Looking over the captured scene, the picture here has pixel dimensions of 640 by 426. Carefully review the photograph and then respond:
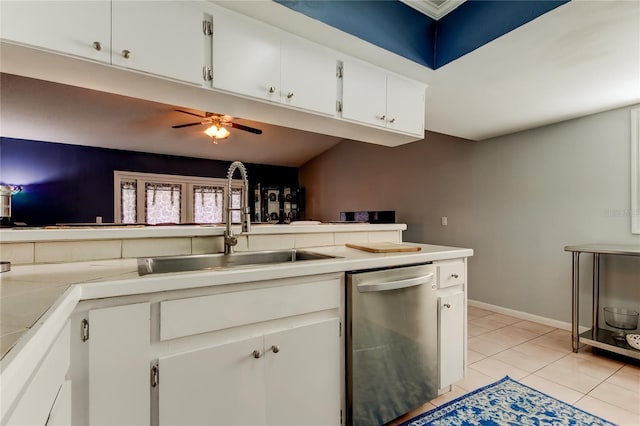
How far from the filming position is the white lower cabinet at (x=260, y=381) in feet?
3.08

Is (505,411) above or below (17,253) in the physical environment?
below

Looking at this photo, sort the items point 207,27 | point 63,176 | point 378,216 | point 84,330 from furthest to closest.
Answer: point 63,176 → point 378,216 → point 207,27 → point 84,330

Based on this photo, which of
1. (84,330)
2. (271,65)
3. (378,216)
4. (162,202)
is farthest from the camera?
(162,202)

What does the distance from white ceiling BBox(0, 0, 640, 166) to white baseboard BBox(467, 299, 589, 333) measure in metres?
1.93

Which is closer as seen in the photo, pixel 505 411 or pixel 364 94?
pixel 505 411

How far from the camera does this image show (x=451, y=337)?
1661 mm

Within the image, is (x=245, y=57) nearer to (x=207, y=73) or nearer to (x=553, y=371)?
(x=207, y=73)

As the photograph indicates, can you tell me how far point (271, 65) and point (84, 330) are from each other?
53.2 inches

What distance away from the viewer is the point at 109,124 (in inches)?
175

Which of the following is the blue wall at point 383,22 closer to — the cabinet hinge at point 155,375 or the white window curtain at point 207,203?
the cabinet hinge at point 155,375

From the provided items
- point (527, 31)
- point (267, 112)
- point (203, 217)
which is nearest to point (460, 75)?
point (527, 31)

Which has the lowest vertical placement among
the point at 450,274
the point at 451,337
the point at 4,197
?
the point at 451,337

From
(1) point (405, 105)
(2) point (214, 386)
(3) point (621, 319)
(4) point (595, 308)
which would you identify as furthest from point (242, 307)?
(4) point (595, 308)

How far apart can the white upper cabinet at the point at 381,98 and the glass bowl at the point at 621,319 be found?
207 centimetres
